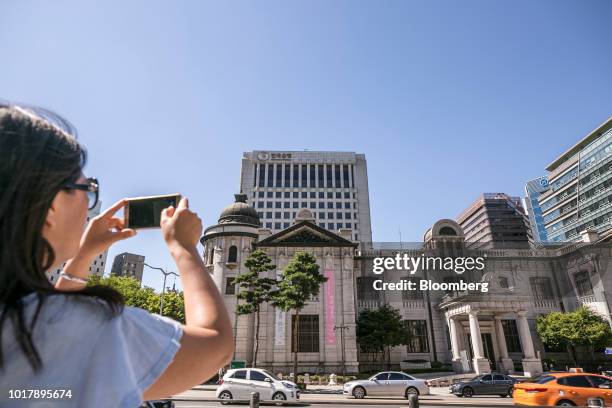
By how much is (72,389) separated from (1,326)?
0.25m

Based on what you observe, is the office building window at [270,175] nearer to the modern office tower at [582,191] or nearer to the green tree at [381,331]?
the green tree at [381,331]

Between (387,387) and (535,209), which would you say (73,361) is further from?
(535,209)

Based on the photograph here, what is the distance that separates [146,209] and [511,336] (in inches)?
1821

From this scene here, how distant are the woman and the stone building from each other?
34488mm

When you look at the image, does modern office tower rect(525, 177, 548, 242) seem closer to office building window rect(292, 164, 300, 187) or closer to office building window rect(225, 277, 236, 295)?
office building window rect(292, 164, 300, 187)

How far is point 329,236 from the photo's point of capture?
1492 inches

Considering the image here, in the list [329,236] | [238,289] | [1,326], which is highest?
[329,236]

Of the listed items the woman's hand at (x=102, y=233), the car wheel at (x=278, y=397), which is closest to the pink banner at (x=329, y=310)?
the car wheel at (x=278, y=397)

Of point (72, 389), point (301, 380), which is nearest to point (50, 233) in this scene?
point (72, 389)

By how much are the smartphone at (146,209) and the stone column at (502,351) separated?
39.9m

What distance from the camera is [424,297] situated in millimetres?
40281

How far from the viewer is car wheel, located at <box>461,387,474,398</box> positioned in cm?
2289

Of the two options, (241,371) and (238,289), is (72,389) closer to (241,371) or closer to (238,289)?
(241,371)

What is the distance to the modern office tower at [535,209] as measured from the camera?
368ft
